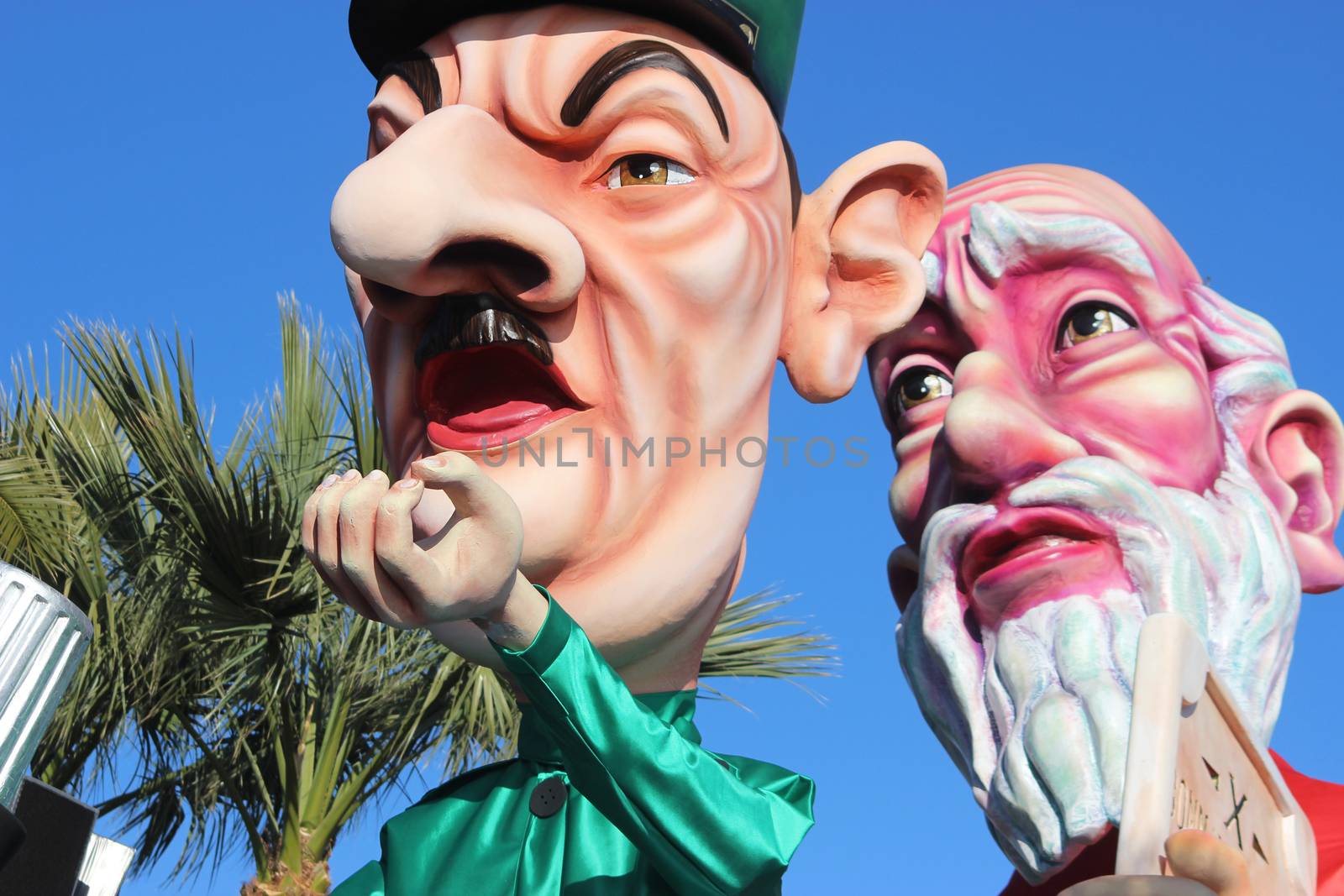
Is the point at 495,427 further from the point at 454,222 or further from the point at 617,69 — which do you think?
the point at 617,69

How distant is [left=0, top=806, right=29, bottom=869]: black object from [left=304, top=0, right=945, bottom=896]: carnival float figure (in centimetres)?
81

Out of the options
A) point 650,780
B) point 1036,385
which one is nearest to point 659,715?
point 650,780

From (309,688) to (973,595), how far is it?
268 cm

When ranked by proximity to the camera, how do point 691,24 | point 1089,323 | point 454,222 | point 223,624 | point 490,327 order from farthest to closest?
point 223,624 < point 1089,323 < point 691,24 < point 490,327 < point 454,222

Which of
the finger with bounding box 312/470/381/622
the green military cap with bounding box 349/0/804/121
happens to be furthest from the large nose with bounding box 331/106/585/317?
the finger with bounding box 312/470/381/622

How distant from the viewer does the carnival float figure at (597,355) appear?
2.04m

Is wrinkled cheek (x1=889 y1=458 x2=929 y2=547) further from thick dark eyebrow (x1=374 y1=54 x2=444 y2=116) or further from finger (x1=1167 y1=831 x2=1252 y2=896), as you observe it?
finger (x1=1167 y1=831 x2=1252 y2=896)

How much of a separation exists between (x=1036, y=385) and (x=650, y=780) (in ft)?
4.24

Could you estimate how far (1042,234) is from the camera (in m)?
2.98

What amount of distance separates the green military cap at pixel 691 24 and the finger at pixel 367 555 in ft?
2.92

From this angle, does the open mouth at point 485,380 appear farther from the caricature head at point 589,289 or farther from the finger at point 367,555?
the finger at point 367,555

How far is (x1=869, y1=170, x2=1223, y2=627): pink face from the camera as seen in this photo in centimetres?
280

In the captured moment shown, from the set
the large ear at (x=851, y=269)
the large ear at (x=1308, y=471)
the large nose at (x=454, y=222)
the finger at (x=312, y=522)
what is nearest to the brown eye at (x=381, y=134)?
the large nose at (x=454, y=222)

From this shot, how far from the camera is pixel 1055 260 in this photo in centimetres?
299
